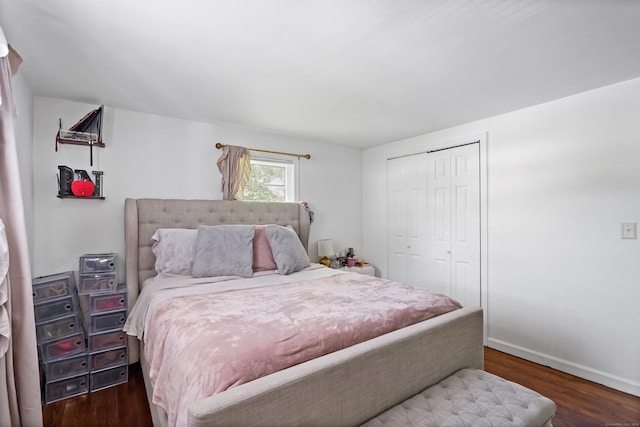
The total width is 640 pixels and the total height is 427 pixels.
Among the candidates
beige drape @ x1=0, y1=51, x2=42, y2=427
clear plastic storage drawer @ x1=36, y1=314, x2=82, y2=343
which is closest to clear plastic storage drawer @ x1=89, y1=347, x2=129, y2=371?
clear plastic storage drawer @ x1=36, y1=314, x2=82, y2=343

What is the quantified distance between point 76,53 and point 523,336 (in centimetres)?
414

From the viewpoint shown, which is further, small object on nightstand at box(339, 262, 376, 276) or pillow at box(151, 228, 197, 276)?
small object on nightstand at box(339, 262, 376, 276)

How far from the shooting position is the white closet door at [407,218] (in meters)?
3.82

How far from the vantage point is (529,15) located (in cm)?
154

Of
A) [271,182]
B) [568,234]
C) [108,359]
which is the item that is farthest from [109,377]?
[568,234]

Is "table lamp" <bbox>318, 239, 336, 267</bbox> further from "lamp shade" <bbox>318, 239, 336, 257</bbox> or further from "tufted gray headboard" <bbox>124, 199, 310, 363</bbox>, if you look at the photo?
"tufted gray headboard" <bbox>124, 199, 310, 363</bbox>

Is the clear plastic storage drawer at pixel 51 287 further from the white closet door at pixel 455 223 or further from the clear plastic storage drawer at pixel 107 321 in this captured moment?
the white closet door at pixel 455 223

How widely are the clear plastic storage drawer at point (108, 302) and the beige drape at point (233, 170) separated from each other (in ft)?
4.40

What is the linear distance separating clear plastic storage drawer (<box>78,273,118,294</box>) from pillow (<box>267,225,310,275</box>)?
1.32 metres

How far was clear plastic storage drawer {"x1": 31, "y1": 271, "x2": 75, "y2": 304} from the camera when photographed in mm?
2229

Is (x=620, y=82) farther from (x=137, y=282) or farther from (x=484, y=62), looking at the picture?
(x=137, y=282)

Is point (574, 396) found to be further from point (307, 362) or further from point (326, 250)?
point (326, 250)

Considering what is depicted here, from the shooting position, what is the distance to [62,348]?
2.27m

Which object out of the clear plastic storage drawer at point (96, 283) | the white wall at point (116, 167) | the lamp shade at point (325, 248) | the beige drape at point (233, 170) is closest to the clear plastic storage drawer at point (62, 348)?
the clear plastic storage drawer at point (96, 283)
